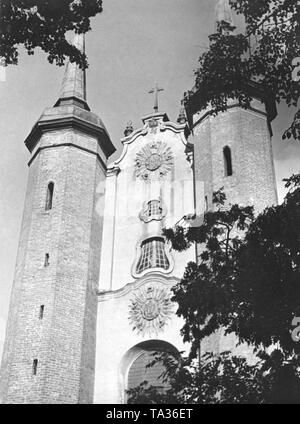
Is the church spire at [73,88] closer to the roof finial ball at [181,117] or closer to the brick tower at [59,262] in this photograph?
the brick tower at [59,262]

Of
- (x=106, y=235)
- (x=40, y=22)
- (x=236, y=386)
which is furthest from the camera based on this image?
(x=106, y=235)

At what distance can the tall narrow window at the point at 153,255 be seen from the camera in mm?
A: 20906

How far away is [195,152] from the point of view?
22.3m

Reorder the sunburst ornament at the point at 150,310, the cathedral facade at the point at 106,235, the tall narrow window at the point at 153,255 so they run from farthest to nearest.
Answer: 1. the tall narrow window at the point at 153,255
2. the sunburst ornament at the point at 150,310
3. the cathedral facade at the point at 106,235

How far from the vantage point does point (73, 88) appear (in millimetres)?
25016

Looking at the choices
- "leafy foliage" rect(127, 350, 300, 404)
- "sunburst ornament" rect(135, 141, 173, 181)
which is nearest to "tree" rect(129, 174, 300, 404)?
"leafy foliage" rect(127, 350, 300, 404)

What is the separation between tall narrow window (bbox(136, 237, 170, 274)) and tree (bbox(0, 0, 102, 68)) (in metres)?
11.7

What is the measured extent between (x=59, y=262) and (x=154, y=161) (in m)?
5.60

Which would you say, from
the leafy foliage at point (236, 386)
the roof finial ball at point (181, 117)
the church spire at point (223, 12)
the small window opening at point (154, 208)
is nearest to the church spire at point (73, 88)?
the roof finial ball at point (181, 117)

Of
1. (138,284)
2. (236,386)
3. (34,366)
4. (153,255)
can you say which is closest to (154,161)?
Result: (153,255)

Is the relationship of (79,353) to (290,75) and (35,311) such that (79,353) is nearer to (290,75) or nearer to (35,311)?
(35,311)

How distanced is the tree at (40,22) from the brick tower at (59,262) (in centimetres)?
1045

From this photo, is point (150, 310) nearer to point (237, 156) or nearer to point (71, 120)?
point (237, 156)
